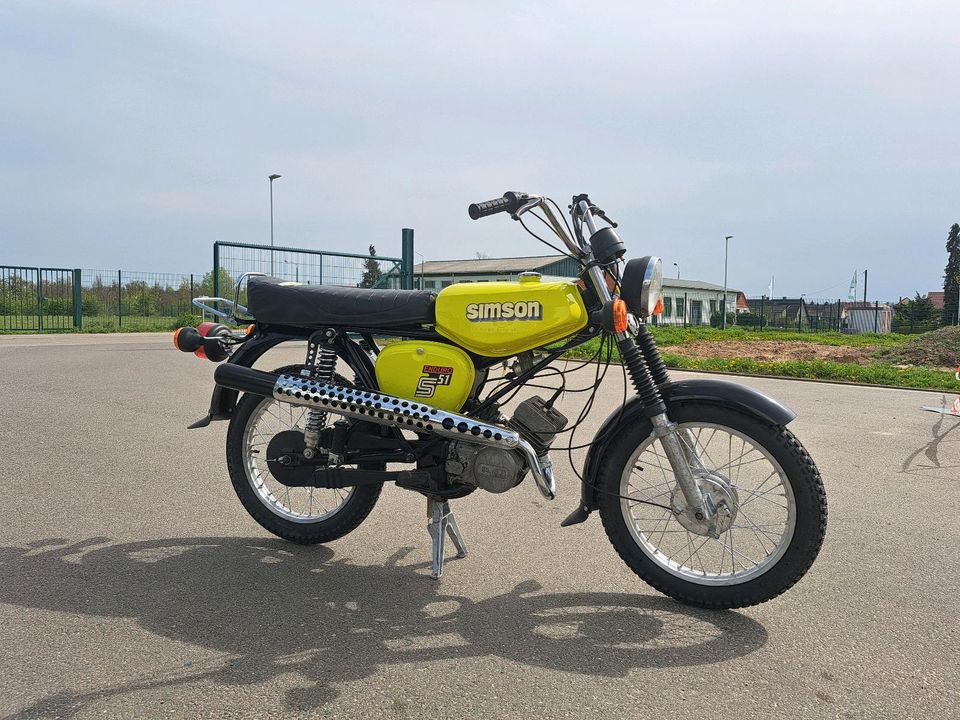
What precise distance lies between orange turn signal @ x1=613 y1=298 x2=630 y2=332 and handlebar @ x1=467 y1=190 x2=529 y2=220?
61 centimetres

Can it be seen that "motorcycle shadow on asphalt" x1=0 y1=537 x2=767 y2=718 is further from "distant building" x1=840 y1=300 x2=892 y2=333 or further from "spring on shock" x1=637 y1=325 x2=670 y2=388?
"distant building" x1=840 y1=300 x2=892 y2=333

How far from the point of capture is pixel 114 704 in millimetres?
2352

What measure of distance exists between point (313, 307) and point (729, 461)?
197 cm

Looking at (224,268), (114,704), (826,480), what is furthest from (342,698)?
(224,268)

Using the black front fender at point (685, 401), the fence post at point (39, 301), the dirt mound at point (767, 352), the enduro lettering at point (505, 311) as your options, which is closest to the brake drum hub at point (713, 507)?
the black front fender at point (685, 401)

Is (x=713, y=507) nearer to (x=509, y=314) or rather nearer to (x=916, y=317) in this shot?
(x=509, y=314)

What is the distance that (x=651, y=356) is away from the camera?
323cm

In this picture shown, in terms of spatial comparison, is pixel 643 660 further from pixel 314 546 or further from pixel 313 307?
pixel 313 307

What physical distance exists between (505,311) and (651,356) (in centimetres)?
64

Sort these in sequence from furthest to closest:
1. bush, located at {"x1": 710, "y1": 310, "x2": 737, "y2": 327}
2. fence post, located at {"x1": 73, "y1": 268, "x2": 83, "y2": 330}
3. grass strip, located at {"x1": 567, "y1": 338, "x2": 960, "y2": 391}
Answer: bush, located at {"x1": 710, "y1": 310, "x2": 737, "y2": 327} < fence post, located at {"x1": 73, "y1": 268, "x2": 83, "y2": 330} < grass strip, located at {"x1": 567, "y1": 338, "x2": 960, "y2": 391}

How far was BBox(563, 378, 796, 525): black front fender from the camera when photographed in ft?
9.93

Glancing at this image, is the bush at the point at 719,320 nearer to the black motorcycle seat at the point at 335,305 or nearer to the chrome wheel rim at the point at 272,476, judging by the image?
the chrome wheel rim at the point at 272,476

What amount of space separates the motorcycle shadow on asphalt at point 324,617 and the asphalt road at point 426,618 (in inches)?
0.4

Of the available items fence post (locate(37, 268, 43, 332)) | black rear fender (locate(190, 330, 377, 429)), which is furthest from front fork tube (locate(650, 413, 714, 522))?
fence post (locate(37, 268, 43, 332))
